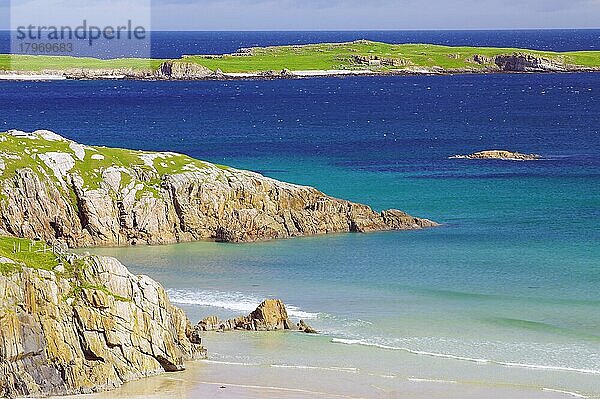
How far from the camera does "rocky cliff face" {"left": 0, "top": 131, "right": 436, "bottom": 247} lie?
192ft

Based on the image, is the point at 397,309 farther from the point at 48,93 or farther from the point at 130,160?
the point at 48,93

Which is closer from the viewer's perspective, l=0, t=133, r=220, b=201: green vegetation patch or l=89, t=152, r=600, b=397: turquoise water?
l=89, t=152, r=600, b=397: turquoise water

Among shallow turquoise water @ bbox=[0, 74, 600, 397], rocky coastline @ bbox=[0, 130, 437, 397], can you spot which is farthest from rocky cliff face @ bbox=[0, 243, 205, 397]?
shallow turquoise water @ bbox=[0, 74, 600, 397]

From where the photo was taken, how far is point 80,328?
35.4 m

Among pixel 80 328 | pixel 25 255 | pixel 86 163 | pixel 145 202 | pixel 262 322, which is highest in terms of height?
pixel 25 255

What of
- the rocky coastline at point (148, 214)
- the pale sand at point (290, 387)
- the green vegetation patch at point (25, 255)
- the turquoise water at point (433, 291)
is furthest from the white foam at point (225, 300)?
the green vegetation patch at point (25, 255)

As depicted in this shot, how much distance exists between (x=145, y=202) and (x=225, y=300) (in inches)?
546

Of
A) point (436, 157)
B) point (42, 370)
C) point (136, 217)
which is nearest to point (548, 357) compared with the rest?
point (42, 370)

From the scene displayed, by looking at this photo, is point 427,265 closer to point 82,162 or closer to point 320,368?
point 320,368

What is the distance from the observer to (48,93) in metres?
199

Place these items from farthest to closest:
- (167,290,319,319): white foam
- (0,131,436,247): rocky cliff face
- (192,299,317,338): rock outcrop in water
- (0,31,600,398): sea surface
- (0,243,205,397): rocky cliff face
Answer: (0,131,436,247): rocky cliff face → (167,290,319,319): white foam → (192,299,317,338): rock outcrop in water → (0,31,600,398): sea surface → (0,243,205,397): rocky cliff face

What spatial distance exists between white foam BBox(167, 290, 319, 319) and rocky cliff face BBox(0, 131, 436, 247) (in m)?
11.4

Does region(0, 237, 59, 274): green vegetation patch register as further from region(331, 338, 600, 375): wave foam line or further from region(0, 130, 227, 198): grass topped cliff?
region(0, 130, 227, 198): grass topped cliff

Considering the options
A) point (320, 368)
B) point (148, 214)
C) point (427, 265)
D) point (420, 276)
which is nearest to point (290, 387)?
point (320, 368)
